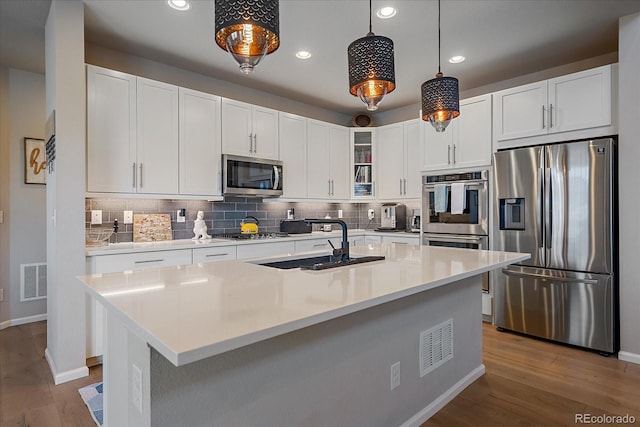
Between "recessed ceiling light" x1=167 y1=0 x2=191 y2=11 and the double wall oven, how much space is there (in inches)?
118

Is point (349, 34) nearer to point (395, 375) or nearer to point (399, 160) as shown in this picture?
point (399, 160)

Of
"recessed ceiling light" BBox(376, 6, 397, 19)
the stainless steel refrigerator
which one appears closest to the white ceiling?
"recessed ceiling light" BBox(376, 6, 397, 19)

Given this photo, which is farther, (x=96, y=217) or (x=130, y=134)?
(x=96, y=217)

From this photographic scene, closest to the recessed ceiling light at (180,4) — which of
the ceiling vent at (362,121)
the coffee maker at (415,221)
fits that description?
the ceiling vent at (362,121)

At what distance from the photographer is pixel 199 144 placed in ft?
11.7

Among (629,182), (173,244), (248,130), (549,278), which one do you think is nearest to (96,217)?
(173,244)

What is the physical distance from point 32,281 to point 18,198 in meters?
0.92

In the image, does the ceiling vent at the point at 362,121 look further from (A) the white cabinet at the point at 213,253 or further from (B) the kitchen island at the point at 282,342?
(B) the kitchen island at the point at 282,342

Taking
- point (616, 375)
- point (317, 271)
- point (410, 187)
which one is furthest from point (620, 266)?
point (317, 271)

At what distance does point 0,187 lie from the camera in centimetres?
375

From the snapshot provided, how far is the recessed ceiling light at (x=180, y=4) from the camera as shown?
2.56 meters

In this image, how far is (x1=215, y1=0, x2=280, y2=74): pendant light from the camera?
1412mm

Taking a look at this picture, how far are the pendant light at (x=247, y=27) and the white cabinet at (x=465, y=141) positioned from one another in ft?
9.45

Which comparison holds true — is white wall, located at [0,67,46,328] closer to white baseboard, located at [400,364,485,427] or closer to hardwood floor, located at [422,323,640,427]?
white baseboard, located at [400,364,485,427]
